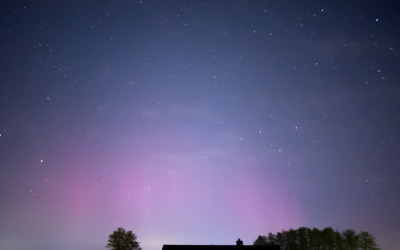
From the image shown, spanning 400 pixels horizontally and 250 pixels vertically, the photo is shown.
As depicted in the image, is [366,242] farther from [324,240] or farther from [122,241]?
[122,241]

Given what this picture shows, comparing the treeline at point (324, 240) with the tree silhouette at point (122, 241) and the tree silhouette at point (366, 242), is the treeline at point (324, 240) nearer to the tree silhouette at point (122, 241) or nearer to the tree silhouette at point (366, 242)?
the tree silhouette at point (366, 242)

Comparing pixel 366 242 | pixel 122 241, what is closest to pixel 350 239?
Result: pixel 366 242

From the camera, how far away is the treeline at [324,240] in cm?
6469

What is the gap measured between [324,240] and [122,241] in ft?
169

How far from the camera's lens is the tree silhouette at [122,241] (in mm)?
52969

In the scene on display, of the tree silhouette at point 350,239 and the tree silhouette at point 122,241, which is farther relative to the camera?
the tree silhouette at point 350,239

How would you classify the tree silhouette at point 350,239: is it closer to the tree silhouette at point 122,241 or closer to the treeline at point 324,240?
the treeline at point 324,240

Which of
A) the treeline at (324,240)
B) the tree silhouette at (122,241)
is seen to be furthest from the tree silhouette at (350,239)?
the tree silhouette at (122,241)

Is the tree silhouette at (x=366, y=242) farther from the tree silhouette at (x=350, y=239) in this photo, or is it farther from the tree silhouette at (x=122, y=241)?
the tree silhouette at (x=122, y=241)

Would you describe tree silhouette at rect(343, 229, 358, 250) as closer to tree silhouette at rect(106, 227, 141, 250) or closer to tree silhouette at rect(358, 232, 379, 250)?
tree silhouette at rect(358, 232, 379, 250)

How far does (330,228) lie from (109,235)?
5573 centimetres

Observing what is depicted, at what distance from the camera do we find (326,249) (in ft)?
227

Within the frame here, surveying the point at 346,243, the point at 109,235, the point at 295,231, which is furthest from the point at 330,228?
the point at 109,235

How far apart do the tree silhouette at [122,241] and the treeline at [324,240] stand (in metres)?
46.4
